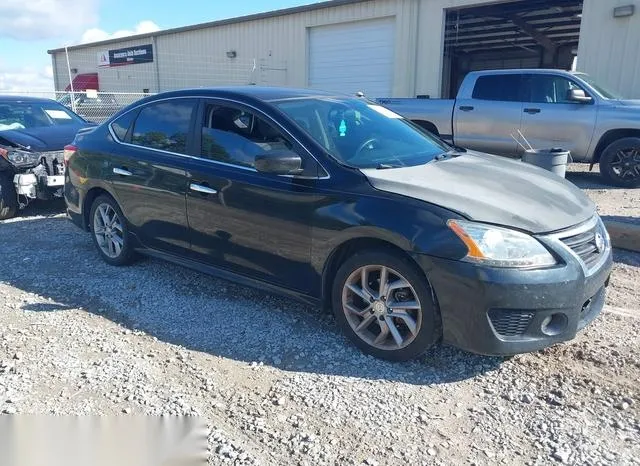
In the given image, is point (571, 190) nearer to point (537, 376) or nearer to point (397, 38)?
point (537, 376)

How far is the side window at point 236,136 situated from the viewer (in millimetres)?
3834

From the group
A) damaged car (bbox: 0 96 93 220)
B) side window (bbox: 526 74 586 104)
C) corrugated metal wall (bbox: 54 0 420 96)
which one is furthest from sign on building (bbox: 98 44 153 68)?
side window (bbox: 526 74 586 104)

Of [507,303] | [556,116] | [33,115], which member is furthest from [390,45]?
[507,303]

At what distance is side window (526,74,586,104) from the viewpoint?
9.08 m

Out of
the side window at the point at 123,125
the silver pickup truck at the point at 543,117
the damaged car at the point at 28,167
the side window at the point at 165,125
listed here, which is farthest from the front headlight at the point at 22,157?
the silver pickup truck at the point at 543,117

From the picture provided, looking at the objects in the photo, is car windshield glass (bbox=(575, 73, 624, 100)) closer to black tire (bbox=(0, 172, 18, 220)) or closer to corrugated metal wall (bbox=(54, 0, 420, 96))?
corrugated metal wall (bbox=(54, 0, 420, 96))

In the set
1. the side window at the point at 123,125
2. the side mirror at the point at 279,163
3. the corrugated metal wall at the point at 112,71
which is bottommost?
the side mirror at the point at 279,163

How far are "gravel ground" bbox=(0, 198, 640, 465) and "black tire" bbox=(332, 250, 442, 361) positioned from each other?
0.10 metres

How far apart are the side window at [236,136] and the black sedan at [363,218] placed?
1 cm

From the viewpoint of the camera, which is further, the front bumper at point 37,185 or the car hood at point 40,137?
the car hood at point 40,137

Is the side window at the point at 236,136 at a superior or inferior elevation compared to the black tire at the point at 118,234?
superior

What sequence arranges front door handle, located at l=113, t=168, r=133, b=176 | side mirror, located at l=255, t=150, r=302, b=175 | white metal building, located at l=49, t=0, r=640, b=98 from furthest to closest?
white metal building, located at l=49, t=0, r=640, b=98
front door handle, located at l=113, t=168, r=133, b=176
side mirror, located at l=255, t=150, r=302, b=175

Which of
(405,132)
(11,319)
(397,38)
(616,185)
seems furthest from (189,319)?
(397,38)

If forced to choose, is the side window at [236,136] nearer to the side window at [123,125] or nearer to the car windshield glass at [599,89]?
the side window at [123,125]
